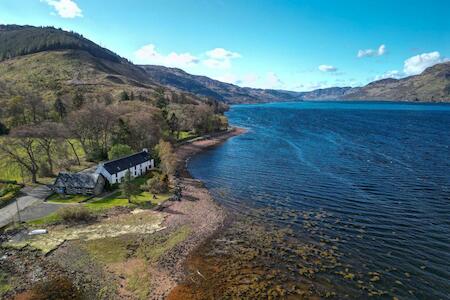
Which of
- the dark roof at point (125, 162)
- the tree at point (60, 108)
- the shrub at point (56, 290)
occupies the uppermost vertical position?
the tree at point (60, 108)

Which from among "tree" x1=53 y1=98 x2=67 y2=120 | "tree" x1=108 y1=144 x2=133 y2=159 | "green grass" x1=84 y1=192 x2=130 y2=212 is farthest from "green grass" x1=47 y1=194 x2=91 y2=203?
"tree" x1=53 y1=98 x2=67 y2=120

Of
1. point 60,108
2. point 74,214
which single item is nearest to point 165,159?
point 74,214

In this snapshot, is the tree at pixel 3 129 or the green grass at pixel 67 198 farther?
the tree at pixel 3 129

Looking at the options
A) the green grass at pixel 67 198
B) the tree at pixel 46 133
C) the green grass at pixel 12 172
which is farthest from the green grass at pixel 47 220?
the tree at pixel 46 133

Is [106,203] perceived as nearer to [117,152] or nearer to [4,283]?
[117,152]

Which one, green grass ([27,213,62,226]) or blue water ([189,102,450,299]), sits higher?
green grass ([27,213,62,226])

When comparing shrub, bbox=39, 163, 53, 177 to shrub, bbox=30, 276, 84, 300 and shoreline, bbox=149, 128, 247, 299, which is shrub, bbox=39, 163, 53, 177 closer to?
shoreline, bbox=149, 128, 247, 299

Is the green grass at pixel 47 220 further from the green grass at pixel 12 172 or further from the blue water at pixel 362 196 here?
the blue water at pixel 362 196

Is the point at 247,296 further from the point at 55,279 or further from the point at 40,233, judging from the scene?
the point at 40,233
